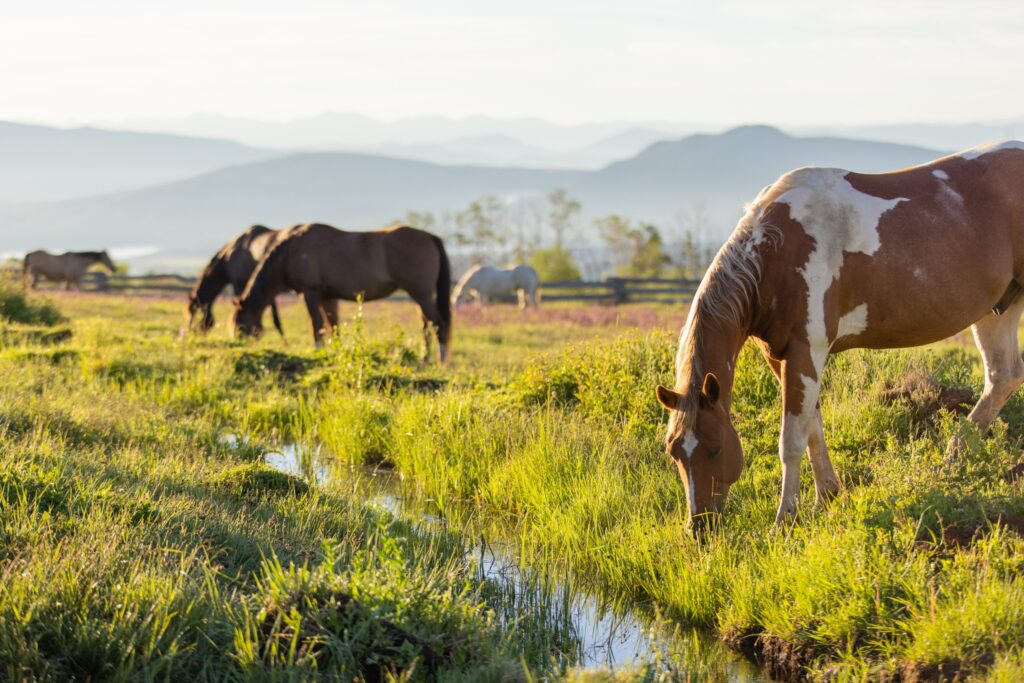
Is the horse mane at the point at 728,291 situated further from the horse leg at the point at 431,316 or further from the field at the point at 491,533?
the horse leg at the point at 431,316

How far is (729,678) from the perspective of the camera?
441 centimetres

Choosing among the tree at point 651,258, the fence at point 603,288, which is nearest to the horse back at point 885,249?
the fence at point 603,288

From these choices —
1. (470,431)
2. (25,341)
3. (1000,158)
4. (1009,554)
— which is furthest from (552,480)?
(25,341)

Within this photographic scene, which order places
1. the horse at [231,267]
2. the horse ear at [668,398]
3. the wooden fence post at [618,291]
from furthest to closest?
the wooden fence post at [618,291] < the horse at [231,267] < the horse ear at [668,398]

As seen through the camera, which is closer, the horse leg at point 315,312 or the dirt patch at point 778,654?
the dirt patch at point 778,654

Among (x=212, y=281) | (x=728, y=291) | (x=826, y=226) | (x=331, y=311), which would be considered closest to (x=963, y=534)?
(x=728, y=291)

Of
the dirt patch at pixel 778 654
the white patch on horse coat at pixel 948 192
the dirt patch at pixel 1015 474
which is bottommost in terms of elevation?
the dirt patch at pixel 778 654

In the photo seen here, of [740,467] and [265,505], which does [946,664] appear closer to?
[740,467]

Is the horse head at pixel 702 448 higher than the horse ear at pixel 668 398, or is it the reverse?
the horse ear at pixel 668 398

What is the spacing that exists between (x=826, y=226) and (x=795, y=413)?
44.6 inches

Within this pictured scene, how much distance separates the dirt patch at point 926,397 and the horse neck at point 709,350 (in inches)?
89.9

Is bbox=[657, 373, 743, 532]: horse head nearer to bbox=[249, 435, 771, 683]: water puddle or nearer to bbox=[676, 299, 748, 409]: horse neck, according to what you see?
bbox=[676, 299, 748, 409]: horse neck

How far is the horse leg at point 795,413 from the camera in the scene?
5.57 m

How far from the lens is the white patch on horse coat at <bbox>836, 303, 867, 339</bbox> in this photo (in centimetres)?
574
